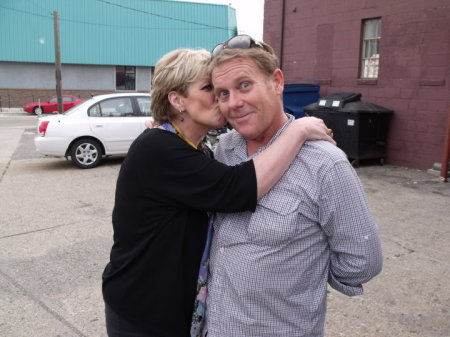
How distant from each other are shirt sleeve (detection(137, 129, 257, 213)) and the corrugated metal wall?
30.8 meters

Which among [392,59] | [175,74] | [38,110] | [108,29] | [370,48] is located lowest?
[38,110]

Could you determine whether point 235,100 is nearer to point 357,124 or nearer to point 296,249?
point 296,249

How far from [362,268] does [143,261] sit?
811 mm

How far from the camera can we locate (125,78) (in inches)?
1448

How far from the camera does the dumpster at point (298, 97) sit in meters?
10.9

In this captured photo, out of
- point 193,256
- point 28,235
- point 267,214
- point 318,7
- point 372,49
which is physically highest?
point 318,7

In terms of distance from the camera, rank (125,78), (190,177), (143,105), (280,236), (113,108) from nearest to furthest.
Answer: (280,236)
(190,177)
(113,108)
(143,105)
(125,78)

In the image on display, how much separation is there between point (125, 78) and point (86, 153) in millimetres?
28780

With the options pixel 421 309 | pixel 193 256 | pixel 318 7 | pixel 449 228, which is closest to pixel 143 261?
pixel 193 256

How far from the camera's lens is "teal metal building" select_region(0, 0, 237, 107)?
3259cm

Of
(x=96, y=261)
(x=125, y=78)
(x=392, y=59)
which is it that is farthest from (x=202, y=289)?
(x=125, y=78)

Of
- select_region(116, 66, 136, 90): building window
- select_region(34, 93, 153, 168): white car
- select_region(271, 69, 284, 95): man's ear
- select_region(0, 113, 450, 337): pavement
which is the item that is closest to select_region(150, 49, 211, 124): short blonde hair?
select_region(271, 69, 284, 95): man's ear

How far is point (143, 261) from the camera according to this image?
174 cm

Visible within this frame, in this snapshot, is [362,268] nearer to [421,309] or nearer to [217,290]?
[217,290]
